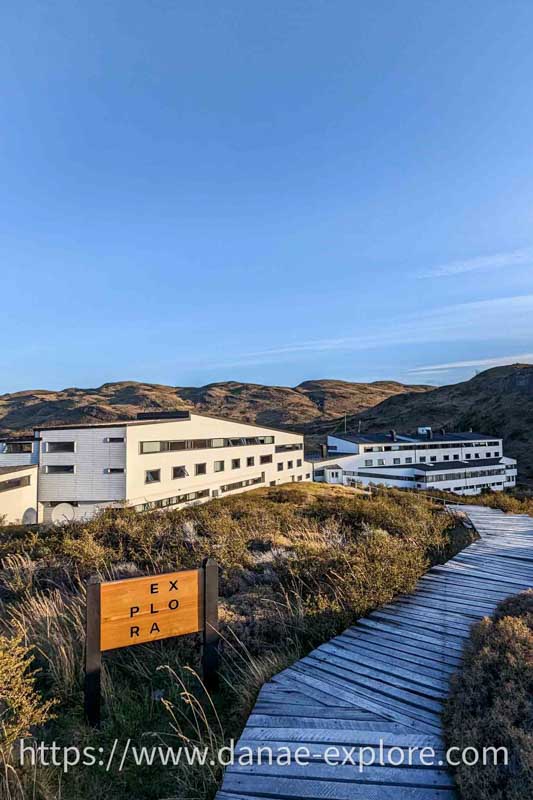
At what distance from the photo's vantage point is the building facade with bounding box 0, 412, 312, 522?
106ft

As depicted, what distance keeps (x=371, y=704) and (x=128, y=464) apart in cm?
3063

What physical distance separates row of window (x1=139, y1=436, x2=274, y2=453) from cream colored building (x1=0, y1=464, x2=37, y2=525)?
27.7 feet

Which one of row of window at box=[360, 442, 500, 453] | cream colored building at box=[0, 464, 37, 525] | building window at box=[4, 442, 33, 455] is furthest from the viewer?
row of window at box=[360, 442, 500, 453]

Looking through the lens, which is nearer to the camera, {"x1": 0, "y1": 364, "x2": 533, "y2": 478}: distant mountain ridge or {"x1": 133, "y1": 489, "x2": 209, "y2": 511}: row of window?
{"x1": 133, "y1": 489, "x2": 209, "y2": 511}: row of window

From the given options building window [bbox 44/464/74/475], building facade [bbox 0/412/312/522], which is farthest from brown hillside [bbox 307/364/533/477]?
building window [bbox 44/464/74/475]

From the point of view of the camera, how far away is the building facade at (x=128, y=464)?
32.3 metres

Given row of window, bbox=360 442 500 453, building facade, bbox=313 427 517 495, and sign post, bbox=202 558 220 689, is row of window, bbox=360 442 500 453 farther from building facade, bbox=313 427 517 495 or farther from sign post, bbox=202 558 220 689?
sign post, bbox=202 558 220 689

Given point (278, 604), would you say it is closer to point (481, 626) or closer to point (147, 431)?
point (481, 626)

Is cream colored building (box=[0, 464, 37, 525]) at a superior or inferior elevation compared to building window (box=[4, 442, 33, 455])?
inferior

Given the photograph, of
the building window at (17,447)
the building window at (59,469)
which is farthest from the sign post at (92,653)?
the building window at (17,447)

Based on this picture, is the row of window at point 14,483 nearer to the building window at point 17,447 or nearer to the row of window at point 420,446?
the building window at point 17,447

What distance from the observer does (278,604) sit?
6.01 meters

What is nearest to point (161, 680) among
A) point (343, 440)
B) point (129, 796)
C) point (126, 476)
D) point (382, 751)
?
point (129, 796)

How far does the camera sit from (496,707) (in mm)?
3307
